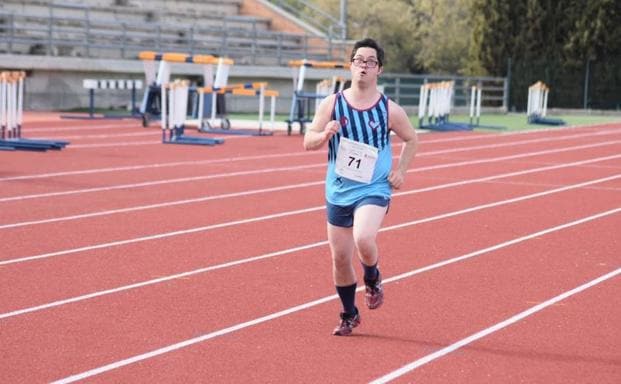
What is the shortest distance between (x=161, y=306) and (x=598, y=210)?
705 centimetres

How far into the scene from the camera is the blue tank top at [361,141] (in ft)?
22.9

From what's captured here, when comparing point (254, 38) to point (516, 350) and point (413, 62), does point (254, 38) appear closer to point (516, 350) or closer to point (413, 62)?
point (413, 62)

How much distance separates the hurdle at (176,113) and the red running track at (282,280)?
154 inches

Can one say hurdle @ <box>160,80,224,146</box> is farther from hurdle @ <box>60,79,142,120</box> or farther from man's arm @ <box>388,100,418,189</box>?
man's arm @ <box>388,100,418,189</box>

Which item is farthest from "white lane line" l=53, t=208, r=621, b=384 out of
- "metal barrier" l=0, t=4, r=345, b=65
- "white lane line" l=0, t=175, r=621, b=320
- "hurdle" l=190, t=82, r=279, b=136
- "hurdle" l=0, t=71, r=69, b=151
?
"metal barrier" l=0, t=4, r=345, b=65

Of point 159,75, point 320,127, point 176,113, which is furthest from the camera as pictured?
point 159,75

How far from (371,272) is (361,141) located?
0.74 m

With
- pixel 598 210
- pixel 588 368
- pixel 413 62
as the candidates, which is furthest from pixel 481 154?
pixel 413 62

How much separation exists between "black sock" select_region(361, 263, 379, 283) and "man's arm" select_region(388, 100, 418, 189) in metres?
0.47

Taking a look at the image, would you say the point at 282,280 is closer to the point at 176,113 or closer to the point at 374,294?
the point at 374,294

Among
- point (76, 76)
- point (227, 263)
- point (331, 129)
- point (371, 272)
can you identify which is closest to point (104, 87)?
point (76, 76)

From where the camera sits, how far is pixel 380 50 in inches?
273

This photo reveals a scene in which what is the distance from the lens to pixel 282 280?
8.82 meters

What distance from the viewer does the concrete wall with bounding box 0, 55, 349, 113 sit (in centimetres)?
3181
